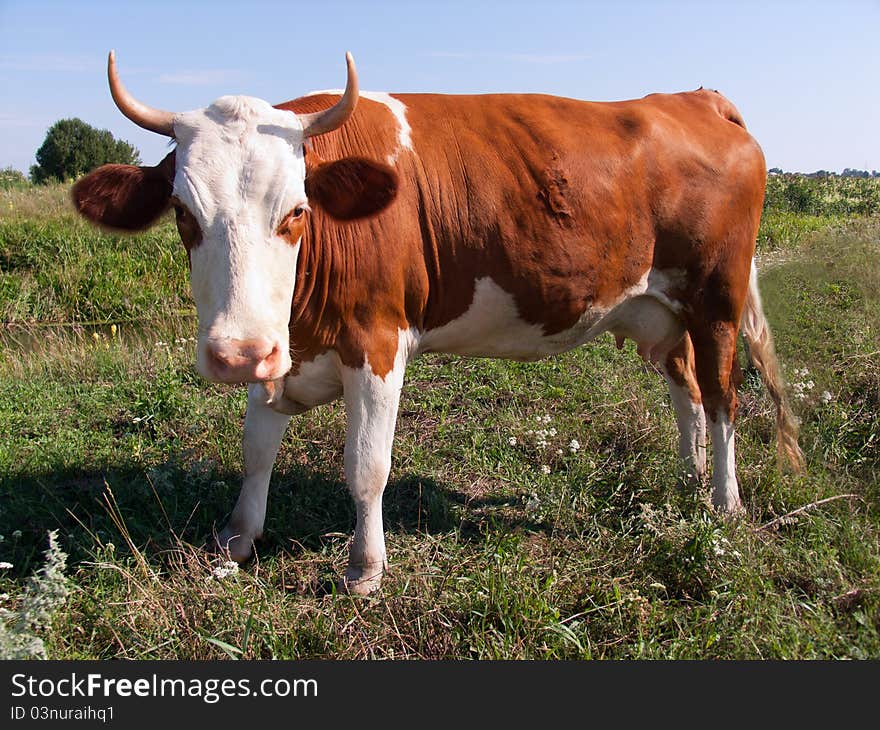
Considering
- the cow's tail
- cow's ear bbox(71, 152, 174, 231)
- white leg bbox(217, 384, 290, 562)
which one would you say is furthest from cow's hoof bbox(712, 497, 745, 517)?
cow's ear bbox(71, 152, 174, 231)

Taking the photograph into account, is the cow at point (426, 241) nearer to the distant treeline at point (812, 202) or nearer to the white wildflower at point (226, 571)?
the white wildflower at point (226, 571)

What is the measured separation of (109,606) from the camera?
323cm

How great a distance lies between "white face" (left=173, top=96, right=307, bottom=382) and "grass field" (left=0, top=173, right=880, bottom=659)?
1.02m

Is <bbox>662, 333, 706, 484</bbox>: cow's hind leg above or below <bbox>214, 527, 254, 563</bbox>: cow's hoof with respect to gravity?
above

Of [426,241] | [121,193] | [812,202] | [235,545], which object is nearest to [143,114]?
[121,193]

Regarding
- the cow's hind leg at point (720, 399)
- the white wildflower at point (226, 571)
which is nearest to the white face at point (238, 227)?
the white wildflower at point (226, 571)

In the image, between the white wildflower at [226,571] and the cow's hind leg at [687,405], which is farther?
the cow's hind leg at [687,405]

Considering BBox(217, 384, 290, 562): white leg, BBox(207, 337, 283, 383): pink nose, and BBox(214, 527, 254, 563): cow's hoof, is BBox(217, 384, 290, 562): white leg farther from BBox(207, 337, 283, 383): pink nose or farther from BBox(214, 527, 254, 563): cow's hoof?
BBox(207, 337, 283, 383): pink nose

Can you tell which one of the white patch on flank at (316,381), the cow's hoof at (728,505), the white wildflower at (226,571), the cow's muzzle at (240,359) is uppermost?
the cow's muzzle at (240,359)

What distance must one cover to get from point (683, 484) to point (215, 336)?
109 inches

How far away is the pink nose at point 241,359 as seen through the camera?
2832 mm

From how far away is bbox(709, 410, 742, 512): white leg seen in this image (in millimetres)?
4289

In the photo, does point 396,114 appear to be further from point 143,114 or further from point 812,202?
point 812,202

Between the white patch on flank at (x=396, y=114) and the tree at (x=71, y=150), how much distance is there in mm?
24956
